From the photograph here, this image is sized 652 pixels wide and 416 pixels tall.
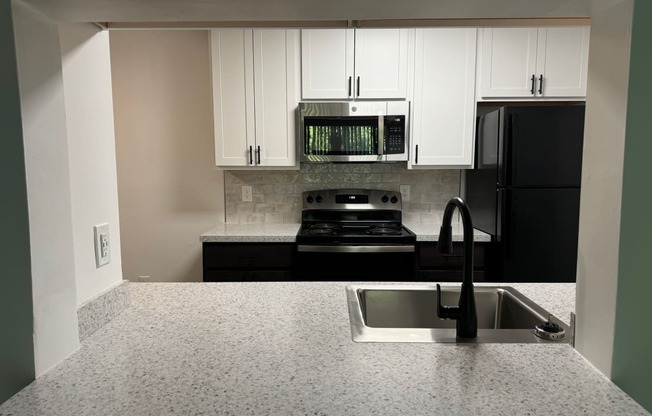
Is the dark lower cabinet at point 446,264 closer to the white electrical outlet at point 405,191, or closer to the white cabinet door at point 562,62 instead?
the white electrical outlet at point 405,191

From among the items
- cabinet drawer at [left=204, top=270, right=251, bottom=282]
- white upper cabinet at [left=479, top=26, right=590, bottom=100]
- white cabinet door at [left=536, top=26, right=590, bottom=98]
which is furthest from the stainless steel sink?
white cabinet door at [left=536, top=26, right=590, bottom=98]

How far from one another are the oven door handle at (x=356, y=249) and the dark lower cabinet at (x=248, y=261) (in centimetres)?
13

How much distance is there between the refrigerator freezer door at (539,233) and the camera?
2.32 metres

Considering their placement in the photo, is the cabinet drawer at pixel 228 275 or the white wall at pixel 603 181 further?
the cabinet drawer at pixel 228 275

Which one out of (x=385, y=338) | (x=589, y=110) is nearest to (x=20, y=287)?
(x=385, y=338)

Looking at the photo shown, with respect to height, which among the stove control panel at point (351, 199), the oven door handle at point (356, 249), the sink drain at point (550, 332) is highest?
the stove control panel at point (351, 199)

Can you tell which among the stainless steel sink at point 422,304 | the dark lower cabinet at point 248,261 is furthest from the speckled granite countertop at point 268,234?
the stainless steel sink at point 422,304

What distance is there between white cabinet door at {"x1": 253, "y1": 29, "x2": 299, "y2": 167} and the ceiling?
1.75m

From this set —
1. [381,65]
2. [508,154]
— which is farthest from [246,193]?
[508,154]

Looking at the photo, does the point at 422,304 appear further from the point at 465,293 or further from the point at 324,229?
the point at 324,229

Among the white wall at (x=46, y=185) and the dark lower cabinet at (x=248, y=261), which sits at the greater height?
the white wall at (x=46, y=185)

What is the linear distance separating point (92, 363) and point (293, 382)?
0.46 metres

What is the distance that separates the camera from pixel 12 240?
2.30 ft

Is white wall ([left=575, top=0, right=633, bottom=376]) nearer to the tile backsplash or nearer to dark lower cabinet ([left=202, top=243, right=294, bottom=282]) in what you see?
dark lower cabinet ([left=202, top=243, right=294, bottom=282])
